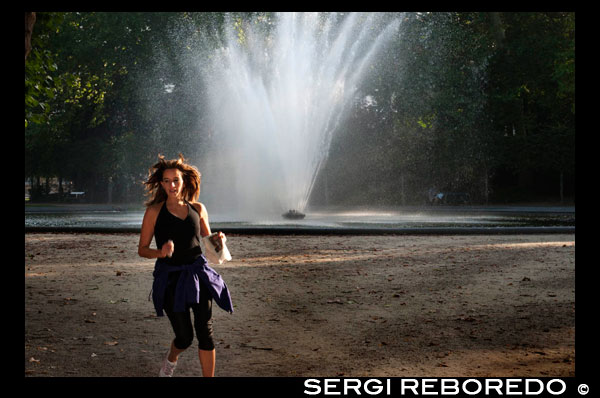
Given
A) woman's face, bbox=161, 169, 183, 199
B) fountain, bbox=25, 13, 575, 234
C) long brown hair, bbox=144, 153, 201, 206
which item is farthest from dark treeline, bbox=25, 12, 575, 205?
woman's face, bbox=161, 169, 183, 199

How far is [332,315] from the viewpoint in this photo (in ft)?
27.3

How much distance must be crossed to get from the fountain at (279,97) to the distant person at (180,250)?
2138cm

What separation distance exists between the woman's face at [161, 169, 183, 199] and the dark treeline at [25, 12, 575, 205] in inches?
1466

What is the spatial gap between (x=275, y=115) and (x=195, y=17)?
595 inches

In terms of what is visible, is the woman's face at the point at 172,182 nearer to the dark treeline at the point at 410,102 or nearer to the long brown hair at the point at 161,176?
the long brown hair at the point at 161,176

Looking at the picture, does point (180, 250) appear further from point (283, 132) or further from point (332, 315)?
point (283, 132)

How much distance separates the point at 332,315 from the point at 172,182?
14.3 feet

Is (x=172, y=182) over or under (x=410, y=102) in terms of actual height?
under

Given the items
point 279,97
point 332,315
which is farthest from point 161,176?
point 279,97

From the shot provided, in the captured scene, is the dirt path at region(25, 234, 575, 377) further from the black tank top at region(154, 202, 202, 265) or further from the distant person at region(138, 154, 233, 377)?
the black tank top at region(154, 202, 202, 265)

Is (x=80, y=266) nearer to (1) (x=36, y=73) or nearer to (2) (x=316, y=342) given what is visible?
(1) (x=36, y=73)

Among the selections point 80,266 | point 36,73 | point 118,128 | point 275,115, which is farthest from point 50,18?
point 118,128

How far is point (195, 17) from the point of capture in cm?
4125

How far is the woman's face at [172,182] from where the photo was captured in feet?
14.6
